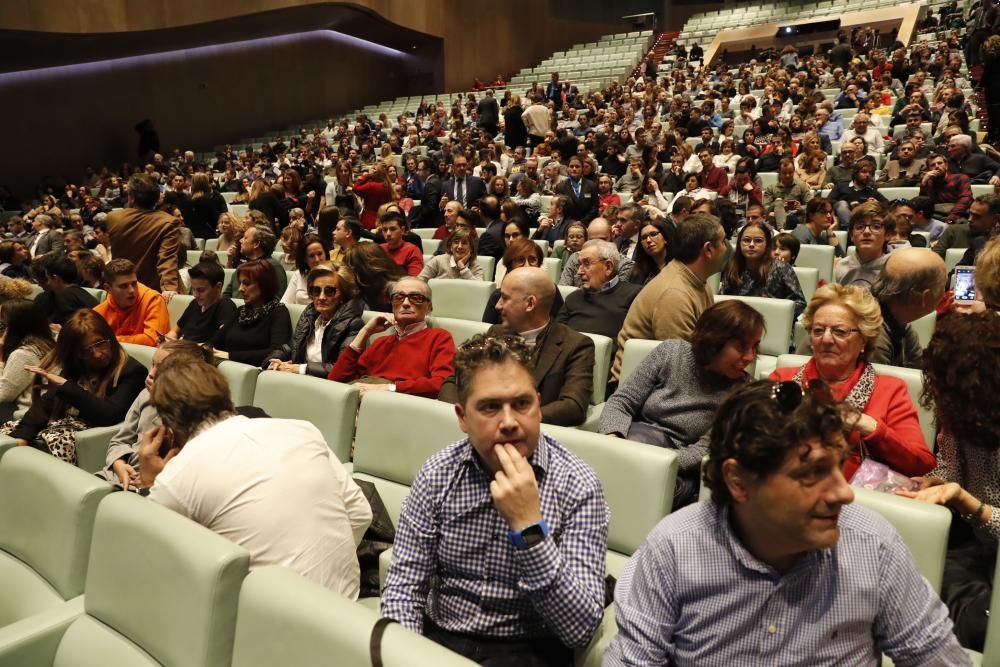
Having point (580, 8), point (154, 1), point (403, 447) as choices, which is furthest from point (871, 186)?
point (580, 8)

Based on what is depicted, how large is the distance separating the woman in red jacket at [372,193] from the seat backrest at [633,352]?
3684mm

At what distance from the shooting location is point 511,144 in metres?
9.46

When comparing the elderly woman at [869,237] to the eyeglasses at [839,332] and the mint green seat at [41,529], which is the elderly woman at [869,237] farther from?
the mint green seat at [41,529]

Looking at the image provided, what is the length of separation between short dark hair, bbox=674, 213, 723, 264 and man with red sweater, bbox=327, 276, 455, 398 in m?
0.95

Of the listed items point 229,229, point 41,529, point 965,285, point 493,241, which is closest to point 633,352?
point 965,285

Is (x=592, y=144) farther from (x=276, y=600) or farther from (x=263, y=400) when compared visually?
(x=276, y=600)

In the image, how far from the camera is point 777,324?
315cm

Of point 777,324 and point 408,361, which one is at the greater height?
point 777,324

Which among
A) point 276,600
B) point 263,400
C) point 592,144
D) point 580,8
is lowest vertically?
point 263,400

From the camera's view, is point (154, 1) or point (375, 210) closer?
point (375, 210)

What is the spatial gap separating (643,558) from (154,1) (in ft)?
41.1

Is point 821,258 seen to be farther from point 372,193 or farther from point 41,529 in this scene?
point 41,529

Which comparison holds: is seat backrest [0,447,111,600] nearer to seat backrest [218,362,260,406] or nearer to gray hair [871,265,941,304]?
seat backrest [218,362,260,406]

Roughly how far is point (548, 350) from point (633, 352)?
306 millimetres
